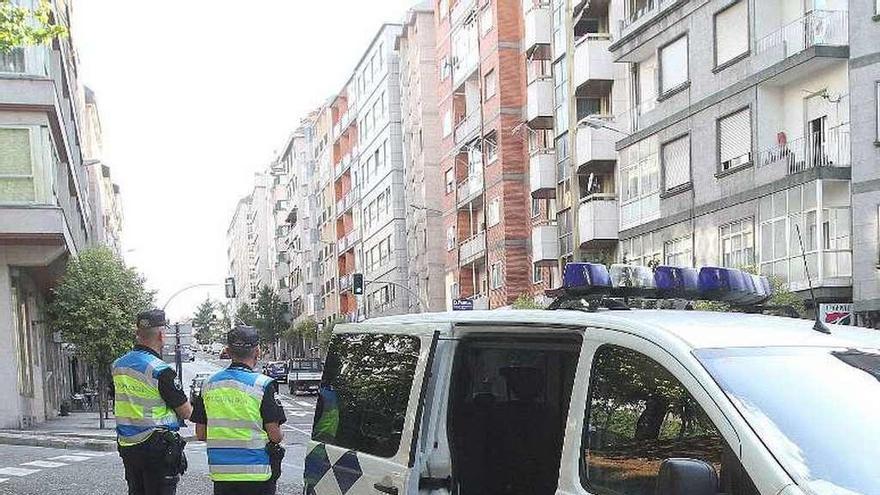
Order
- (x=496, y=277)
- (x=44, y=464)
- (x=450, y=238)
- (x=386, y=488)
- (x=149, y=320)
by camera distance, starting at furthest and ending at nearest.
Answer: (x=450, y=238) < (x=496, y=277) < (x=44, y=464) < (x=149, y=320) < (x=386, y=488)

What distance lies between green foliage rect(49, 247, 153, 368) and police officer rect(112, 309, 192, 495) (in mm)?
25155

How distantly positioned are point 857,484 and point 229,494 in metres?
4.08

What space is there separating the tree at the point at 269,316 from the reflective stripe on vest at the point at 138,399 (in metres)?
98.4

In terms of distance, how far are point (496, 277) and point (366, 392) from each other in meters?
A: 37.9

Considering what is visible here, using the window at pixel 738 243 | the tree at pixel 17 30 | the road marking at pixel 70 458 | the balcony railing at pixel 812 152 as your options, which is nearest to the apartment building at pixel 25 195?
the road marking at pixel 70 458

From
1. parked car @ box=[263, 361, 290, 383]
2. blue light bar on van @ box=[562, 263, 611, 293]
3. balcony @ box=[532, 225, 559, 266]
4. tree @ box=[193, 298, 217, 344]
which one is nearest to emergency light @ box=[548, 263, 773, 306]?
blue light bar on van @ box=[562, 263, 611, 293]

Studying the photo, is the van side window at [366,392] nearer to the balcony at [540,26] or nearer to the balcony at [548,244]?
the balcony at [548,244]

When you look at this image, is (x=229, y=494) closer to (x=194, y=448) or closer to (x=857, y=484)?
(x=857, y=484)

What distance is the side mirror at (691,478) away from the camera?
293cm

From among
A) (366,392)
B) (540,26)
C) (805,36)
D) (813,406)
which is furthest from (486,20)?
(813,406)

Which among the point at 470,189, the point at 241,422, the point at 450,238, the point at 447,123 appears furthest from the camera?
the point at 450,238

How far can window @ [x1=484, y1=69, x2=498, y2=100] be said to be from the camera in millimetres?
43188

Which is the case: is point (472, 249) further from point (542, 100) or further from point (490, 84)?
point (542, 100)

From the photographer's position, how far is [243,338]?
6098mm
